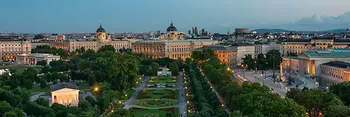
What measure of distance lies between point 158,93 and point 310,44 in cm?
6195

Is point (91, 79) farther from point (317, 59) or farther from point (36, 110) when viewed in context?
point (317, 59)

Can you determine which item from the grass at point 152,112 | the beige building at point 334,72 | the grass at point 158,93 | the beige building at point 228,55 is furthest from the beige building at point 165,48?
the grass at point 152,112

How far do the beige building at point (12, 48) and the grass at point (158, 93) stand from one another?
68.6 metres

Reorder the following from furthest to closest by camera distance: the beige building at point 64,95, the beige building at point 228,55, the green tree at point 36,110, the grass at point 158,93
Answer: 1. the beige building at point 228,55
2. the grass at point 158,93
3. the beige building at point 64,95
4. the green tree at point 36,110

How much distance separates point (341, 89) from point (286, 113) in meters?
14.0

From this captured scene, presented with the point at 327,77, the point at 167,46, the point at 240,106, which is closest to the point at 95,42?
the point at 167,46

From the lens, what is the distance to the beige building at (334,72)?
180ft

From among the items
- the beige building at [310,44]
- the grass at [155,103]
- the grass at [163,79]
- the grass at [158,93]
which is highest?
the beige building at [310,44]

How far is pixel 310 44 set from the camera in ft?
343

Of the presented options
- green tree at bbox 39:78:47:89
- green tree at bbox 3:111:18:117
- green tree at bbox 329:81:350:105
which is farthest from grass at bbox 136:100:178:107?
green tree at bbox 329:81:350:105

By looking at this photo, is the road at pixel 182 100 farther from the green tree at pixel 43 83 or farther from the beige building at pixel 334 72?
the beige building at pixel 334 72

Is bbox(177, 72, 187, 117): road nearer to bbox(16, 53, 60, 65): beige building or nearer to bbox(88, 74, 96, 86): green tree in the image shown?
bbox(88, 74, 96, 86): green tree

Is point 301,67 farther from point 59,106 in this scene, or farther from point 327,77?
point 59,106

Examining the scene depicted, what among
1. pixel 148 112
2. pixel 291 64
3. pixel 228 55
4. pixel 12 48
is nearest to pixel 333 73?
pixel 291 64
